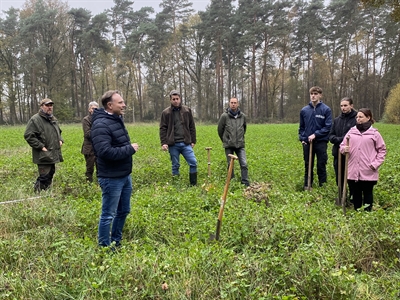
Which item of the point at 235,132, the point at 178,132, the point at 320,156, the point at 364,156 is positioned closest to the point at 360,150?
the point at 364,156

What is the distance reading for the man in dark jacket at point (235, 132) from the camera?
23.5ft

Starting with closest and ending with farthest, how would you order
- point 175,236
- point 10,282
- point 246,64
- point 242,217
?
point 10,282
point 175,236
point 242,217
point 246,64

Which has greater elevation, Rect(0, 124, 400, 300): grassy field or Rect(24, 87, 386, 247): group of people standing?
Rect(24, 87, 386, 247): group of people standing

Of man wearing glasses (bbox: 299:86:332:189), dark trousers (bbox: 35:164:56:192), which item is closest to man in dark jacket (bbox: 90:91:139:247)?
dark trousers (bbox: 35:164:56:192)

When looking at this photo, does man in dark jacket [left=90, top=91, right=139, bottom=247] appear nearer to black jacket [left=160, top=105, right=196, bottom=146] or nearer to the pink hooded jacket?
black jacket [left=160, top=105, right=196, bottom=146]

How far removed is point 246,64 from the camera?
39812mm

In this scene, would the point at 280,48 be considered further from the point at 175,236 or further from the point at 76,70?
the point at 175,236

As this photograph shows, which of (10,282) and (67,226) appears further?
(67,226)

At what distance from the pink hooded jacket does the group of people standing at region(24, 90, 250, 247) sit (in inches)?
102

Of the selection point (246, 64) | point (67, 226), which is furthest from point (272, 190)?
point (246, 64)

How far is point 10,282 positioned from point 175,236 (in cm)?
196

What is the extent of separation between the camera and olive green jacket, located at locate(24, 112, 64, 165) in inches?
232

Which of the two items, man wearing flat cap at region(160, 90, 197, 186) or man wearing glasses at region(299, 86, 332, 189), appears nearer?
man wearing glasses at region(299, 86, 332, 189)

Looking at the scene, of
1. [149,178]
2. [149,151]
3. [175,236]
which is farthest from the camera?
[149,151]
